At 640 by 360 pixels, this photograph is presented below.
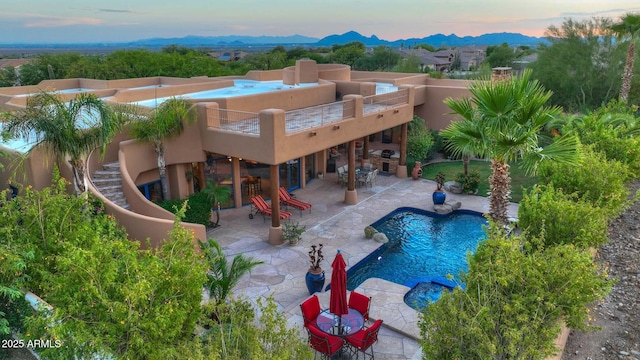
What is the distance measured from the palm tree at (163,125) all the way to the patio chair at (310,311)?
893cm

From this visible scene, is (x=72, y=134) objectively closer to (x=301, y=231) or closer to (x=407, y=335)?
(x=301, y=231)

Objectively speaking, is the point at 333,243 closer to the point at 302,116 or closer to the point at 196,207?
the point at 196,207

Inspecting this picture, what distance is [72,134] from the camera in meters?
10.8

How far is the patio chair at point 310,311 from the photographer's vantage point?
951 centimetres

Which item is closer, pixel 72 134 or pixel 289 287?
pixel 72 134

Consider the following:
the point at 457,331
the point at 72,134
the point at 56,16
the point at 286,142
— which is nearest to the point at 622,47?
the point at 286,142

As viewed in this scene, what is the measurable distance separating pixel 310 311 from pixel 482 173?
1657 centimetres

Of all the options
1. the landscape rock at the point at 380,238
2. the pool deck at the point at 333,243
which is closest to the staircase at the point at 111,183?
the pool deck at the point at 333,243

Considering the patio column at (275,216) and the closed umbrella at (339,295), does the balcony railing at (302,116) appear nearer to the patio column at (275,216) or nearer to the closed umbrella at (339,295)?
the patio column at (275,216)

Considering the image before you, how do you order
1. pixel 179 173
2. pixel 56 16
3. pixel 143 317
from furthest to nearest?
pixel 56 16
pixel 179 173
pixel 143 317

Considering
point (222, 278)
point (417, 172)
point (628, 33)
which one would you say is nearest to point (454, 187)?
point (417, 172)

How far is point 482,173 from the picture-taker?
905 inches

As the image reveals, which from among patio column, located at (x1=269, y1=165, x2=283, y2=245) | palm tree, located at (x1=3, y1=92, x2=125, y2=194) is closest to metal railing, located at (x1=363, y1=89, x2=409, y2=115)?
patio column, located at (x1=269, y1=165, x2=283, y2=245)

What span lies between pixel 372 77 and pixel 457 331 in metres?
28.6
